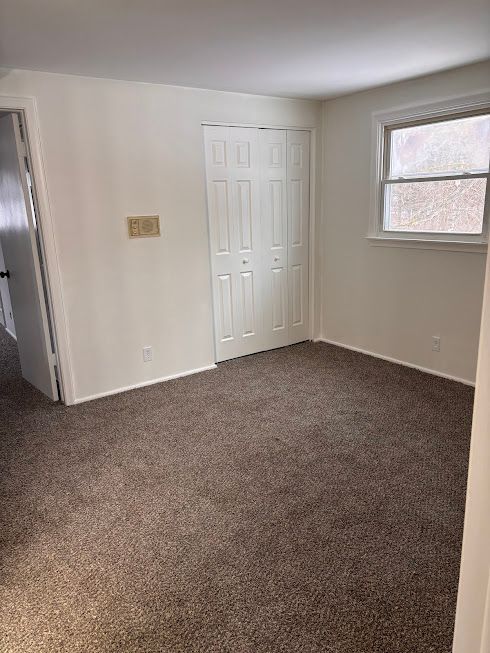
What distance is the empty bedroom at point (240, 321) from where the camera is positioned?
185cm

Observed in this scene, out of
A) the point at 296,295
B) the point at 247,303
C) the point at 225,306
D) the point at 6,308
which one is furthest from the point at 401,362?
the point at 6,308

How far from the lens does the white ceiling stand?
205 centimetres

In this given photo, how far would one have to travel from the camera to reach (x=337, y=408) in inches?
133

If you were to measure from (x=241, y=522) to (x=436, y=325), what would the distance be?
7.87 feet

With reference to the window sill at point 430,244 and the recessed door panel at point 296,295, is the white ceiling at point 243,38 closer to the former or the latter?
the window sill at point 430,244

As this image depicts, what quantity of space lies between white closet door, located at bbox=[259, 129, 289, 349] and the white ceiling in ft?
2.60

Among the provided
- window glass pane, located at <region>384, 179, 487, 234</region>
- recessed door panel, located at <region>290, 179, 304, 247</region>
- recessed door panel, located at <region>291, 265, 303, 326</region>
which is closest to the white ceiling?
window glass pane, located at <region>384, 179, 487, 234</region>

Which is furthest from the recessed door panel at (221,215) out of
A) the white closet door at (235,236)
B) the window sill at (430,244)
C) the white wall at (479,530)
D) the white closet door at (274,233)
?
the white wall at (479,530)

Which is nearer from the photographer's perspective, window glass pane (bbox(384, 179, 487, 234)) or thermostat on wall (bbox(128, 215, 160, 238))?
window glass pane (bbox(384, 179, 487, 234))

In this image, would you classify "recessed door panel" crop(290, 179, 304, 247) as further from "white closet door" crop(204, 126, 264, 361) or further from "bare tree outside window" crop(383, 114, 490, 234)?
"bare tree outside window" crop(383, 114, 490, 234)

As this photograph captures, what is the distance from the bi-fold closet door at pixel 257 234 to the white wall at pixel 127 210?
15 centimetres

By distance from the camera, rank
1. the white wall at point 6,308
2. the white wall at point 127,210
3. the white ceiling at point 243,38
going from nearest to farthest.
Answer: the white ceiling at point 243,38 → the white wall at point 127,210 → the white wall at point 6,308

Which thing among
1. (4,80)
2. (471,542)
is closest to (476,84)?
(4,80)

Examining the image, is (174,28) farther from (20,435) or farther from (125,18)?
(20,435)
